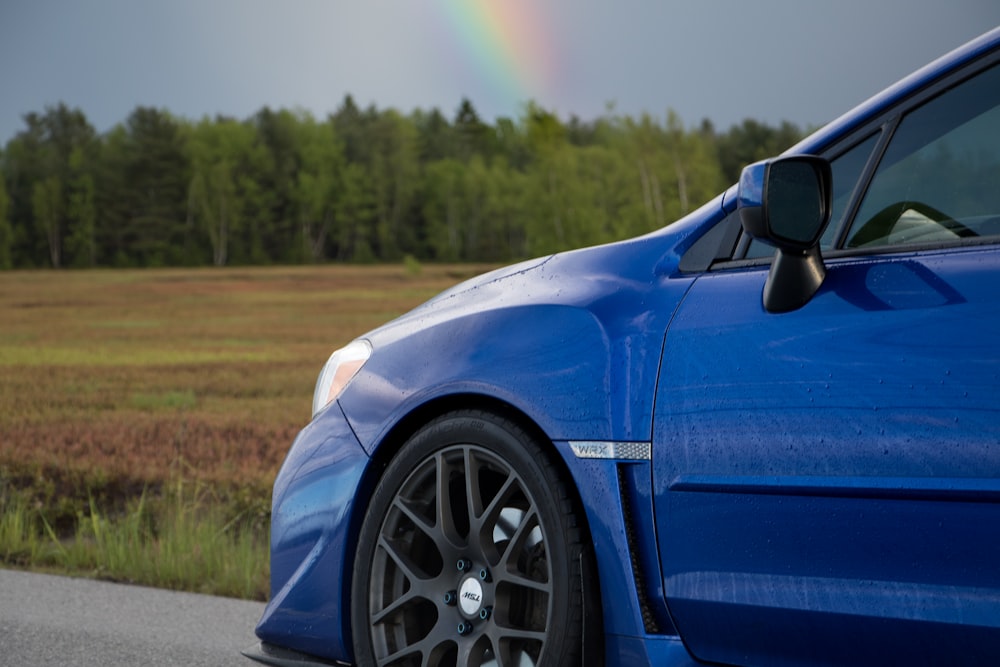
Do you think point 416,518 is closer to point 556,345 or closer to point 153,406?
point 556,345

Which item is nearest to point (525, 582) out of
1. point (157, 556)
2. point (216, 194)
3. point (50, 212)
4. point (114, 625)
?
point (114, 625)

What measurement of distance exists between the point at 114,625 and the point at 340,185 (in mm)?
61931

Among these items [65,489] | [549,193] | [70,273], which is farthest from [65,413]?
[549,193]

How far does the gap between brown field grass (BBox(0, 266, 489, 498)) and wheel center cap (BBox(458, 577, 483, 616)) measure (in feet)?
24.8

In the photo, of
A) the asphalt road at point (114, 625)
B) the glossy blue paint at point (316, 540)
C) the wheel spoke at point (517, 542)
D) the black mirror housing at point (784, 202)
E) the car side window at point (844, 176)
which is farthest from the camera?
the asphalt road at point (114, 625)

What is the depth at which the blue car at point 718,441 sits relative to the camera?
7.09 ft

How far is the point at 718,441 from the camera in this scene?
2.41 meters

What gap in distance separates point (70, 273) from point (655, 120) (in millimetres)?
24854

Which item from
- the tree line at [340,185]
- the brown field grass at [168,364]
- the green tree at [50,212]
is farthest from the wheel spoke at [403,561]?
the green tree at [50,212]

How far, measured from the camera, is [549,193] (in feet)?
213

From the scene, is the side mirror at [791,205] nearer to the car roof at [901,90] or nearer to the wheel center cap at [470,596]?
the car roof at [901,90]

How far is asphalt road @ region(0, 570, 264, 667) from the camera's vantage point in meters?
4.12

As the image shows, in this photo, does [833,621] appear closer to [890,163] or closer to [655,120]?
[890,163]

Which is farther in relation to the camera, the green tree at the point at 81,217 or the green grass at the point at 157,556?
the green tree at the point at 81,217
